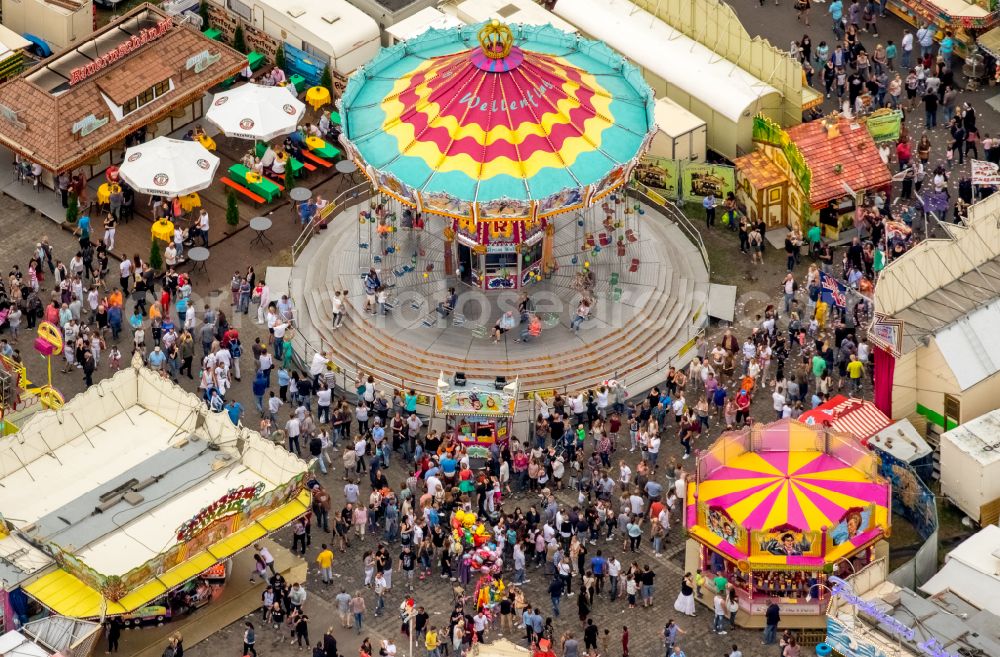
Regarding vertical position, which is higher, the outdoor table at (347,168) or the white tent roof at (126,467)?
the outdoor table at (347,168)

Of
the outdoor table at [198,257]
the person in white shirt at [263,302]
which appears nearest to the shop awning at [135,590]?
the person in white shirt at [263,302]

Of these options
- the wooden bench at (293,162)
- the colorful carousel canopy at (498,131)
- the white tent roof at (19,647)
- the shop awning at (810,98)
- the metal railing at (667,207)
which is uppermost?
the colorful carousel canopy at (498,131)

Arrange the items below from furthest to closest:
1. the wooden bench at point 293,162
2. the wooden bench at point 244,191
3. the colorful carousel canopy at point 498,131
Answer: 1. the wooden bench at point 293,162
2. the wooden bench at point 244,191
3. the colorful carousel canopy at point 498,131

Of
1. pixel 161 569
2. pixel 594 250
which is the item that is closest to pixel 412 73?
pixel 594 250

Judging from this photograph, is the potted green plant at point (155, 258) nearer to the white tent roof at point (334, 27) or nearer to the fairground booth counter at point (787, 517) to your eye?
the white tent roof at point (334, 27)

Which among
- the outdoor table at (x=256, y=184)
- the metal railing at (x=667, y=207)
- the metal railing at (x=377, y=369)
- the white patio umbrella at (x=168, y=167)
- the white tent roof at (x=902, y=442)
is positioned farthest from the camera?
the outdoor table at (x=256, y=184)

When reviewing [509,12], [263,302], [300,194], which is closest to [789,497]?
[263,302]

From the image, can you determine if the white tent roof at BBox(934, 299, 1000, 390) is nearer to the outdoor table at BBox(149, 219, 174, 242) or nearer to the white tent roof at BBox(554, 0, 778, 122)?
the white tent roof at BBox(554, 0, 778, 122)
